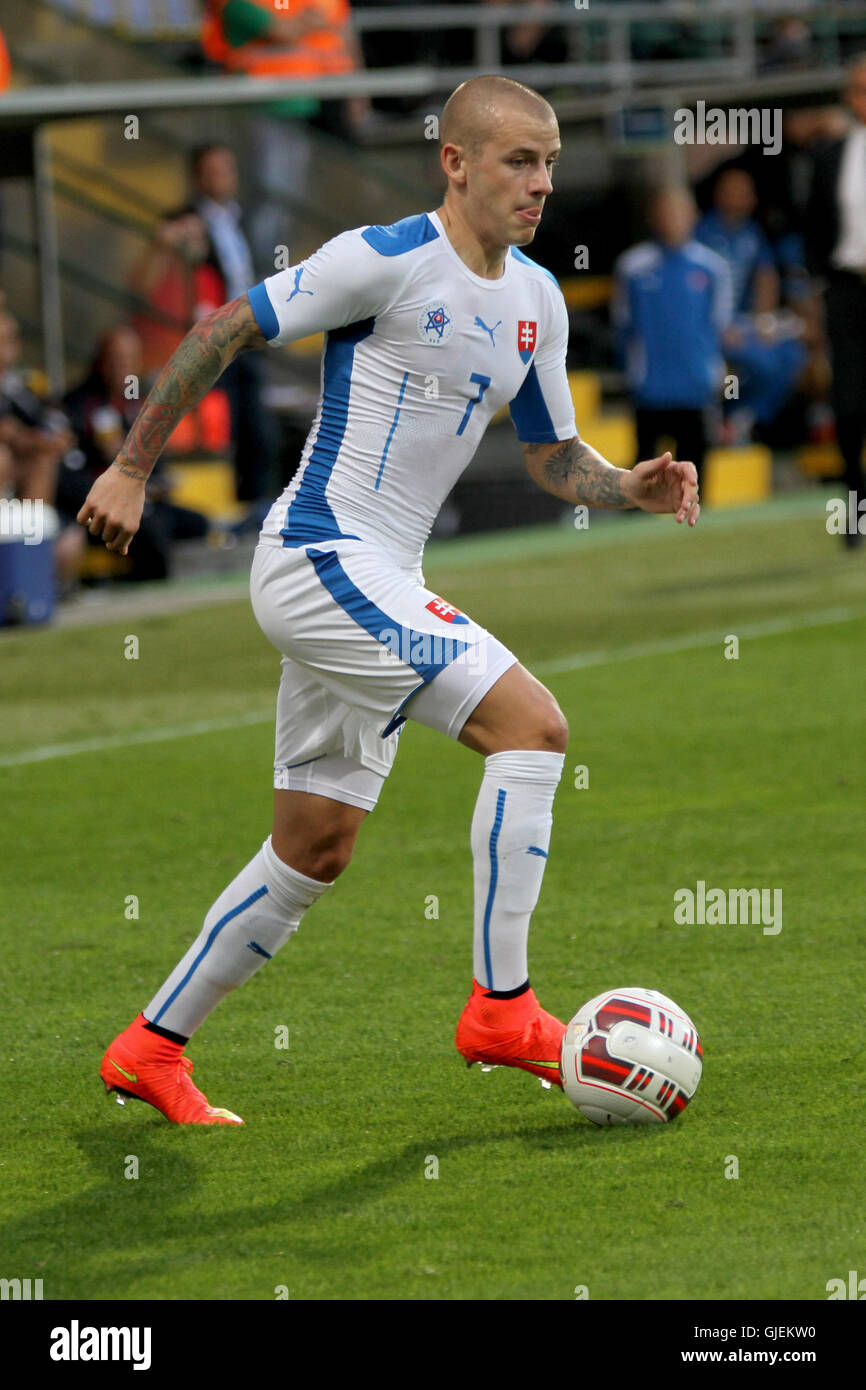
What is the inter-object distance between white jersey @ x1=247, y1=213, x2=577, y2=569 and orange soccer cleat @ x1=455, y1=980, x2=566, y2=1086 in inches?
37.9

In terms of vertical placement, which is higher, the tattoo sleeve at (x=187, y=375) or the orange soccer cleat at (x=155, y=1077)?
the tattoo sleeve at (x=187, y=375)

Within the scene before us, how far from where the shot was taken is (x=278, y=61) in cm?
1817

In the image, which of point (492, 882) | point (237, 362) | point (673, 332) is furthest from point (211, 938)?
point (673, 332)

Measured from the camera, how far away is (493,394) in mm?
4633

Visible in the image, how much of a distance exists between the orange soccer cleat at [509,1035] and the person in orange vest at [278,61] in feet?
44.2

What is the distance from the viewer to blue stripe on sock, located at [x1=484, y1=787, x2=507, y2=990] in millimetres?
4434

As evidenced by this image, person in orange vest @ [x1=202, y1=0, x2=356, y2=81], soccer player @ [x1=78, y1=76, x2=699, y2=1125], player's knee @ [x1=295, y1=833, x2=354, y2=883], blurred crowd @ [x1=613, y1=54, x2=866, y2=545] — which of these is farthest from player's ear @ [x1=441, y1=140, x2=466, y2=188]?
person in orange vest @ [x1=202, y1=0, x2=356, y2=81]

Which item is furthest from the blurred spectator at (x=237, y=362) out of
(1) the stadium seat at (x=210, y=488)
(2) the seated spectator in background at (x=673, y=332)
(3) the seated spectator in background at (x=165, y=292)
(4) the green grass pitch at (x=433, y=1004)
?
(4) the green grass pitch at (x=433, y=1004)

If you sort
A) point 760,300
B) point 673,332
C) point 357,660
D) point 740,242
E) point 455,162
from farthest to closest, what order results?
point 760,300 < point 740,242 < point 673,332 < point 455,162 < point 357,660

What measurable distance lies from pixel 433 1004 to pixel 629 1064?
44.3 inches

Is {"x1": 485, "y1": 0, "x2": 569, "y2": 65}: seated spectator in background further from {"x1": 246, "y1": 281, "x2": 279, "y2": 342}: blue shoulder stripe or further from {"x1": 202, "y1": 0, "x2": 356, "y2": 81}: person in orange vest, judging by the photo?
{"x1": 246, "y1": 281, "x2": 279, "y2": 342}: blue shoulder stripe

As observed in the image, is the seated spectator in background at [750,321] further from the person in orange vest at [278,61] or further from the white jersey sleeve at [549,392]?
the white jersey sleeve at [549,392]

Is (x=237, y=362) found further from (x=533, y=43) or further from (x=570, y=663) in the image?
(x=533, y=43)

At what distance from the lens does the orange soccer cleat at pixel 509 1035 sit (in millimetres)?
4527
